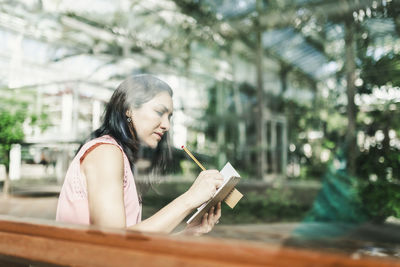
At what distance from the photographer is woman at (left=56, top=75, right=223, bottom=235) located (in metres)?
0.82

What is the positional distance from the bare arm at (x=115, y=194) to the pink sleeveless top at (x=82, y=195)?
3 cm

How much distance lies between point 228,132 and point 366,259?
292 inches

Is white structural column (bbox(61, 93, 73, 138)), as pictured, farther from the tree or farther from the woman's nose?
the woman's nose

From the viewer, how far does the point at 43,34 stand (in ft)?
10.0

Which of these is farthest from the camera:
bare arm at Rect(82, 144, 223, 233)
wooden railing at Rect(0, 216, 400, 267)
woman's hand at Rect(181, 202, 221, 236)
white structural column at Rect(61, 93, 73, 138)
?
white structural column at Rect(61, 93, 73, 138)

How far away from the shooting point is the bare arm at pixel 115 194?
2.64 ft

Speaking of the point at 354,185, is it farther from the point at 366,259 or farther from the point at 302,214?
the point at 366,259

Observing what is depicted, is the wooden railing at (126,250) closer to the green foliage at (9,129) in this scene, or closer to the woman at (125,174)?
the woman at (125,174)

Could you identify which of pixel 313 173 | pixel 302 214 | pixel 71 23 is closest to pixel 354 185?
pixel 302 214

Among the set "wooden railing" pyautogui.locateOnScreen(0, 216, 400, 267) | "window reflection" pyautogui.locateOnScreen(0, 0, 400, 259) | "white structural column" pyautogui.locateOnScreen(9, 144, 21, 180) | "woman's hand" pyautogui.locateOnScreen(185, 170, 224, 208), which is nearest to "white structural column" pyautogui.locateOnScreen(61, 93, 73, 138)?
"window reflection" pyautogui.locateOnScreen(0, 0, 400, 259)

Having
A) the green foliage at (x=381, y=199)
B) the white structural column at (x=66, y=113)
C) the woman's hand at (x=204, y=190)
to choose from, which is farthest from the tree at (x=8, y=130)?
the green foliage at (x=381, y=199)

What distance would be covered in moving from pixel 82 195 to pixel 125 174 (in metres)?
0.11

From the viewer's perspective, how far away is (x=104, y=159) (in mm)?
830

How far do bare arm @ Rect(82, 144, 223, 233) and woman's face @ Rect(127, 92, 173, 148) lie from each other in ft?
0.39
